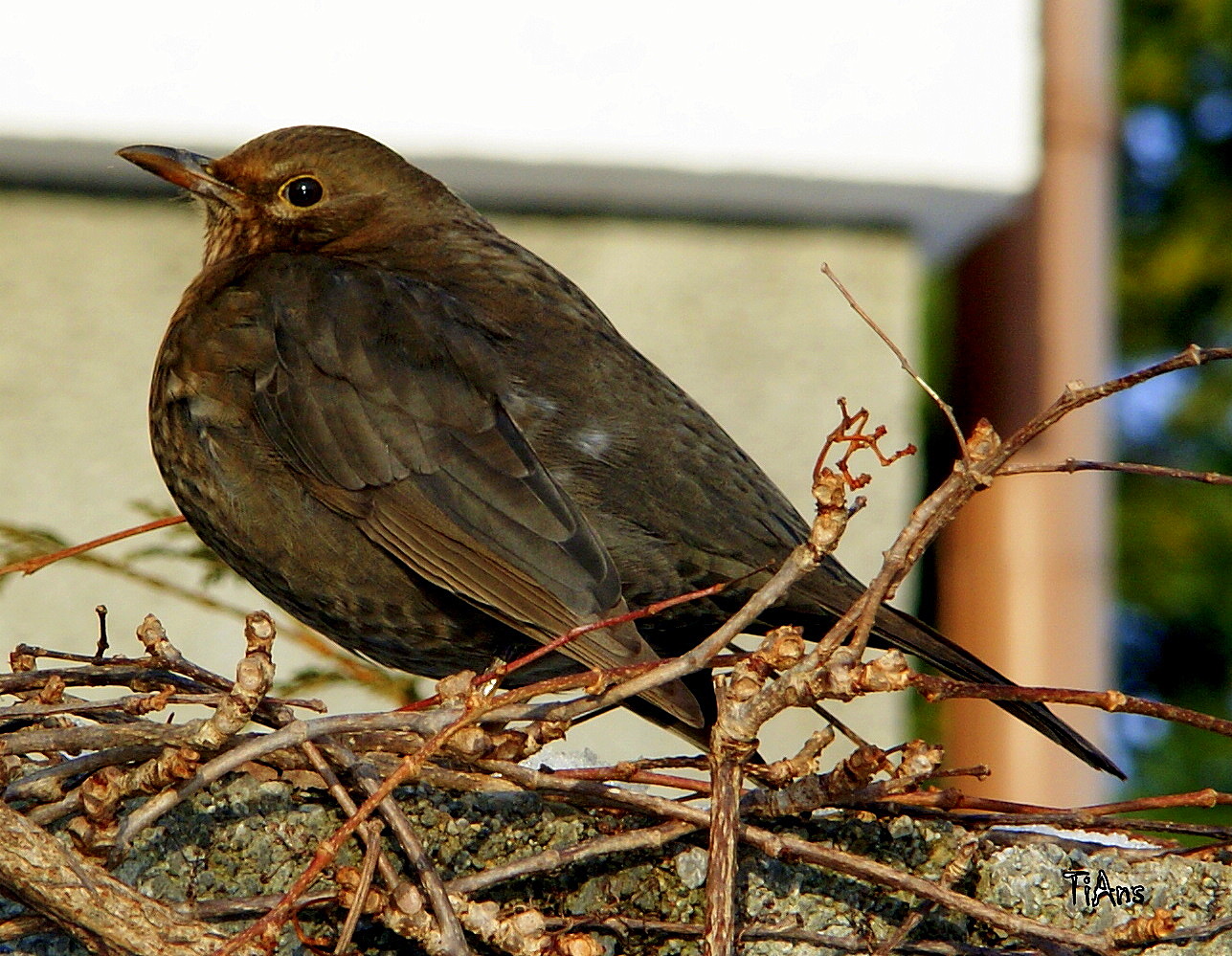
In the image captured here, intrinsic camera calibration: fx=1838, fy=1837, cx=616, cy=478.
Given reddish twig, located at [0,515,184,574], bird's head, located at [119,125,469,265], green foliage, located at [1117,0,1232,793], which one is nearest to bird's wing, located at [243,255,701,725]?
reddish twig, located at [0,515,184,574]

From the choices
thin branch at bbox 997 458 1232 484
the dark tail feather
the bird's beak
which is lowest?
the dark tail feather

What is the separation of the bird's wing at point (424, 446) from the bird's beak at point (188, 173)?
49 cm

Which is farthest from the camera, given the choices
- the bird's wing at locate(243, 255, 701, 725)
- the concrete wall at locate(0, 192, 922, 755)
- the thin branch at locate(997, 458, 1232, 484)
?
the concrete wall at locate(0, 192, 922, 755)

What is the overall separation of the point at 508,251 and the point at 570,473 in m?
0.69

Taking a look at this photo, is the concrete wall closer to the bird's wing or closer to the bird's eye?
the bird's eye

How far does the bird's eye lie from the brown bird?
37cm

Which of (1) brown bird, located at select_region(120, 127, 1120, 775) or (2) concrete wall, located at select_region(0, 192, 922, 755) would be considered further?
(2) concrete wall, located at select_region(0, 192, 922, 755)

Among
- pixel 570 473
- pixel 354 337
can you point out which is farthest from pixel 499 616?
pixel 354 337

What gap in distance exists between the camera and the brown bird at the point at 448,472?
3.25 m

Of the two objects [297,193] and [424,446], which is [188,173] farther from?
[424,446]

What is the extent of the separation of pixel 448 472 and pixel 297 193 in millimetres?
1006

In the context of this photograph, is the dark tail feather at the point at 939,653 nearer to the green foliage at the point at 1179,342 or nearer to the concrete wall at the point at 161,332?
the concrete wall at the point at 161,332

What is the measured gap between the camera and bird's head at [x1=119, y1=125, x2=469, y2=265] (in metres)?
4.00

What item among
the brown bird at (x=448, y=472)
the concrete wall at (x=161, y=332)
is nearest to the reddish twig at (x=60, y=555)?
the brown bird at (x=448, y=472)
